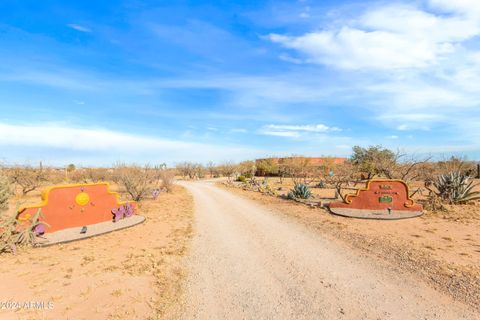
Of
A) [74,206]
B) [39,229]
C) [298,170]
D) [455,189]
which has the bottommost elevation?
[39,229]

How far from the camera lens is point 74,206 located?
10523 mm

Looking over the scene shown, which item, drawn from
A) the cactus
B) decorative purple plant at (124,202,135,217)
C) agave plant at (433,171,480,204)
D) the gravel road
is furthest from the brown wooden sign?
the cactus

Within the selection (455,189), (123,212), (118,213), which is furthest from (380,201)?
(118,213)

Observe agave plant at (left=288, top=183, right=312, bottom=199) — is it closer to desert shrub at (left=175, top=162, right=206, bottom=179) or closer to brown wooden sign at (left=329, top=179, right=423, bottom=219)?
brown wooden sign at (left=329, top=179, right=423, bottom=219)

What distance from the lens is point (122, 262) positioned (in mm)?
6832

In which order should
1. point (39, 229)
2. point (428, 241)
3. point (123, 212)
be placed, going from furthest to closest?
1. point (123, 212)
2. point (39, 229)
3. point (428, 241)

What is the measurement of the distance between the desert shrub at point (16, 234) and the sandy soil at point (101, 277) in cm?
35

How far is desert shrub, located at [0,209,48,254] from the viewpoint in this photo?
765 cm

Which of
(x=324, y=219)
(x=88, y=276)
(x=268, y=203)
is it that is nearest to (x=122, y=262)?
(x=88, y=276)

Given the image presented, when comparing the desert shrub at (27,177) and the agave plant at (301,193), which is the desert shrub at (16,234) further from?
the desert shrub at (27,177)

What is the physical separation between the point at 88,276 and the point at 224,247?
346 centimetres

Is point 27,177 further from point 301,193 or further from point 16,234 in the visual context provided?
point 301,193

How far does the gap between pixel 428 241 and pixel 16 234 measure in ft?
38.9

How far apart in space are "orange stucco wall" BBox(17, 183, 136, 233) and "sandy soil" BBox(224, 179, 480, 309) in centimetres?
781
